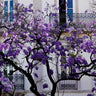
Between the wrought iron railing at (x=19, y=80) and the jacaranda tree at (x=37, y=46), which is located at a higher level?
the jacaranda tree at (x=37, y=46)

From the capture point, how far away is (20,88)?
59.0 feet

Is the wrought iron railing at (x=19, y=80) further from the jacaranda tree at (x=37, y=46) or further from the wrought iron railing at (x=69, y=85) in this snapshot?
the jacaranda tree at (x=37, y=46)

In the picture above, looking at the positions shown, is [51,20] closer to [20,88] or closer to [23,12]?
[20,88]

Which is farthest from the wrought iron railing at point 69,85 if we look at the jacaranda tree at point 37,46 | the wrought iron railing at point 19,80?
the jacaranda tree at point 37,46

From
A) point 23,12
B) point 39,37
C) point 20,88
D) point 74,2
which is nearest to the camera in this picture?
point 39,37

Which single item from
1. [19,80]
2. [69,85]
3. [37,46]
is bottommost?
[69,85]

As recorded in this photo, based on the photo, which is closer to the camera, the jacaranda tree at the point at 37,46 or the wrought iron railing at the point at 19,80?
the jacaranda tree at the point at 37,46

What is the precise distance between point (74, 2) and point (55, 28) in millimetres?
6818

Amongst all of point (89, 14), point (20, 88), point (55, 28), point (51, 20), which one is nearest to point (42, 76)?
point (20, 88)

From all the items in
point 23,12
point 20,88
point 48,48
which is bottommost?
point 20,88

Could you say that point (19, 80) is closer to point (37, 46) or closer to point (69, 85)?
point (69, 85)

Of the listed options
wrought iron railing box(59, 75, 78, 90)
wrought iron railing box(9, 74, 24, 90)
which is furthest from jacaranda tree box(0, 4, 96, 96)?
wrought iron railing box(9, 74, 24, 90)

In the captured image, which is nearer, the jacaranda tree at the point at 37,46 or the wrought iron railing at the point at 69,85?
the jacaranda tree at the point at 37,46

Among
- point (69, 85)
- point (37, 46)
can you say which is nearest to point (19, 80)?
point (69, 85)
